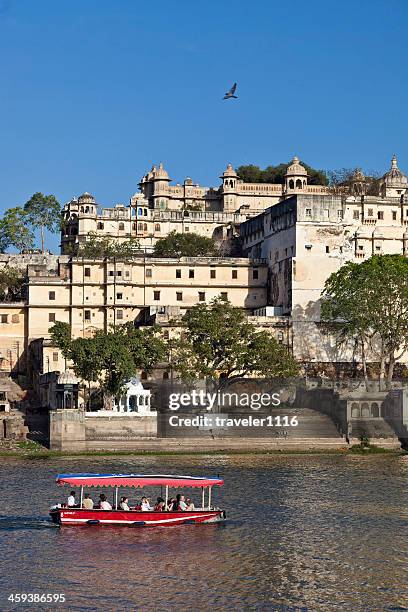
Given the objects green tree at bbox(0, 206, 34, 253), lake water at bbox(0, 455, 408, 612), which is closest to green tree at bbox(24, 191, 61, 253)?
green tree at bbox(0, 206, 34, 253)

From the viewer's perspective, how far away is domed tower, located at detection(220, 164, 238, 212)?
14438 cm

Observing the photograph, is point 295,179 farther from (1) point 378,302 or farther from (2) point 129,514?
(2) point 129,514

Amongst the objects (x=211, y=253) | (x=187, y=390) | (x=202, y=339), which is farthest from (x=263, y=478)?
(x=211, y=253)

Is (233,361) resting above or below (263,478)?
above

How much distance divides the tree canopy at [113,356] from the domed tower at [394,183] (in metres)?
45.8

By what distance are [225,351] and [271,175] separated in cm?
7056

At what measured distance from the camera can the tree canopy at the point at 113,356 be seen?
276 ft

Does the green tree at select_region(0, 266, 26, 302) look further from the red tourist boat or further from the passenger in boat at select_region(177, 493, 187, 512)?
the passenger in boat at select_region(177, 493, 187, 512)

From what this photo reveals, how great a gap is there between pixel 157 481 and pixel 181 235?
75769 millimetres

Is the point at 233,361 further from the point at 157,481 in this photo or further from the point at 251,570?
the point at 251,570

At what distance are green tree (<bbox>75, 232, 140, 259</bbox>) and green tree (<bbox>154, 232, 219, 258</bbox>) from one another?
8.11ft

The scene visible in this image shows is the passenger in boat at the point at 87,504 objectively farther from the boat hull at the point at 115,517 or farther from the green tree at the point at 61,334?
the green tree at the point at 61,334

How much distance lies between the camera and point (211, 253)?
403 feet

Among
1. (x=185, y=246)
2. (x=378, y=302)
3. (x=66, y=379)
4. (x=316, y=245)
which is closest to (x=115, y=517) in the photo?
(x=66, y=379)
